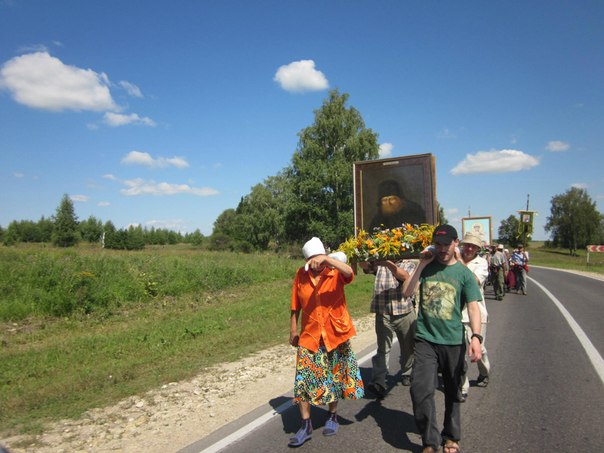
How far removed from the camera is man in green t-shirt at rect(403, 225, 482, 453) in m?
3.83

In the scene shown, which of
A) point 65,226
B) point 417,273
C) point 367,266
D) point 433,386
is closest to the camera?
point 433,386

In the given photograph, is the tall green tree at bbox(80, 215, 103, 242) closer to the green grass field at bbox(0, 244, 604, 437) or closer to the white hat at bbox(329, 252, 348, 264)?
the green grass field at bbox(0, 244, 604, 437)

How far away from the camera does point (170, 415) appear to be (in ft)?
16.3

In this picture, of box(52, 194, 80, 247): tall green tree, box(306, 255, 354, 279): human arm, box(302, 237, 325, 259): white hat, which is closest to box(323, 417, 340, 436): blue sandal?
box(306, 255, 354, 279): human arm

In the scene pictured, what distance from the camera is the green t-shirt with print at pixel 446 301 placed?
3885 millimetres

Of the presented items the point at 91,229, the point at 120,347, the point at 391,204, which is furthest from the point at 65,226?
the point at 391,204

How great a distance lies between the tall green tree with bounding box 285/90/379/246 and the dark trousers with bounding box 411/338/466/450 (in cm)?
3775

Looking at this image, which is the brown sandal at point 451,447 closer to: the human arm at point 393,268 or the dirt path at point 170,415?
the human arm at point 393,268

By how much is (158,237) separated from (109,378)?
13375 centimetres

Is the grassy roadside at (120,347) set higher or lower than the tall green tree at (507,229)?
lower

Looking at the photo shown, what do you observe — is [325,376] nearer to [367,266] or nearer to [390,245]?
[367,266]

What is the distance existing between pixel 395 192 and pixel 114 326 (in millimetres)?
8238

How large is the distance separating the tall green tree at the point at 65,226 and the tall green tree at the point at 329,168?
3447cm

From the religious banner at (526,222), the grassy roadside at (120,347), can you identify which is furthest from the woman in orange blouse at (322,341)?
the religious banner at (526,222)
